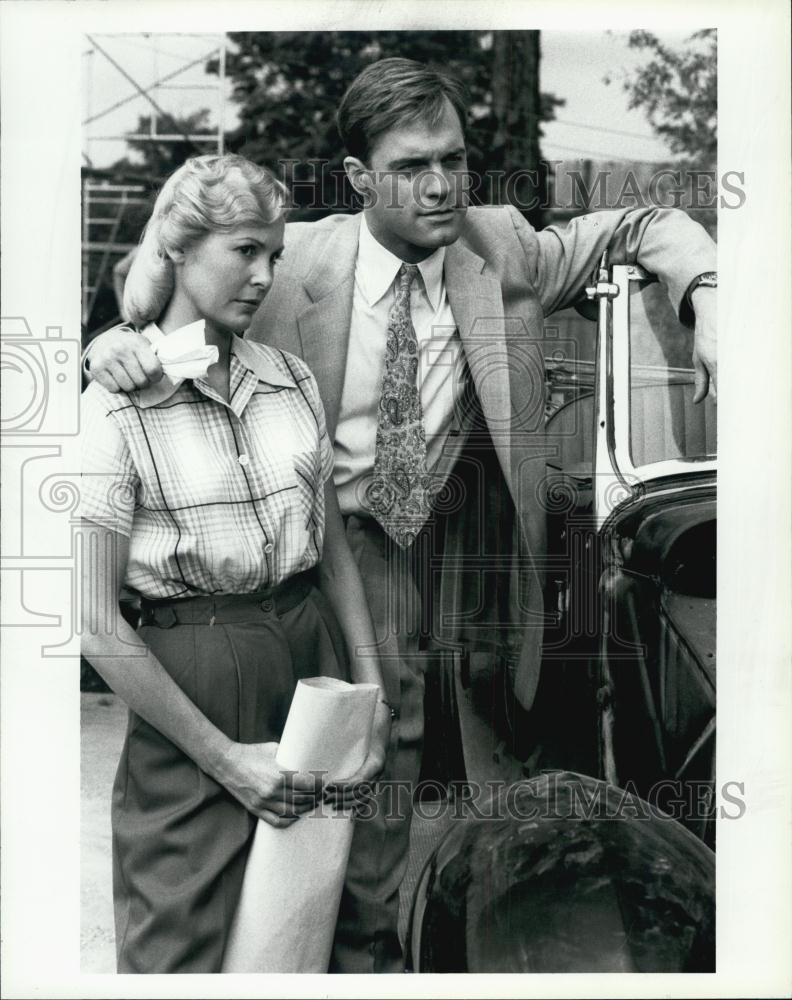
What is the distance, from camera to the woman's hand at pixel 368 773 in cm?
449

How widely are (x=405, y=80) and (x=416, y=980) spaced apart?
291 cm

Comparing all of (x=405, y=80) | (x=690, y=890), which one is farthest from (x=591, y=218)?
(x=690, y=890)

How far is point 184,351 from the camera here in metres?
4.41

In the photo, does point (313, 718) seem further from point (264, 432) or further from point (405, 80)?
point (405, 80)

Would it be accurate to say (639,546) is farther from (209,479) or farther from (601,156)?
(209,479)

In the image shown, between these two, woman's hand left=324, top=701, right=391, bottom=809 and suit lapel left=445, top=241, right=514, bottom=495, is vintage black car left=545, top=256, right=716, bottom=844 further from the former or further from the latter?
woman's hand left=324, top=701, right=391, bottom=809

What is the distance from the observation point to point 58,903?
15.2 feet

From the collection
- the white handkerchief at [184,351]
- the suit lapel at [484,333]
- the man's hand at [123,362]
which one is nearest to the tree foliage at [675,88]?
the suit lapel at [484,333]

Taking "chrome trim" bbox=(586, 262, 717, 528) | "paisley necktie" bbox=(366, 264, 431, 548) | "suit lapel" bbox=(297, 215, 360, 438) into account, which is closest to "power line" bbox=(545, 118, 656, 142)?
"chrome trim" bbox=(586, 262, 717, 528)

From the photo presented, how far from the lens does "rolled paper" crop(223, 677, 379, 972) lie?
4.38 metres

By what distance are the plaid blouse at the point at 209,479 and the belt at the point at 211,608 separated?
26 millimetres

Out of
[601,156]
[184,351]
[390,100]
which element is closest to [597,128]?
[601,156]

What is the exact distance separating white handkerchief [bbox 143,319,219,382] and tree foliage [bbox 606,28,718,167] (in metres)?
1.59

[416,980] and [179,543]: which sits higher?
[179,543]
